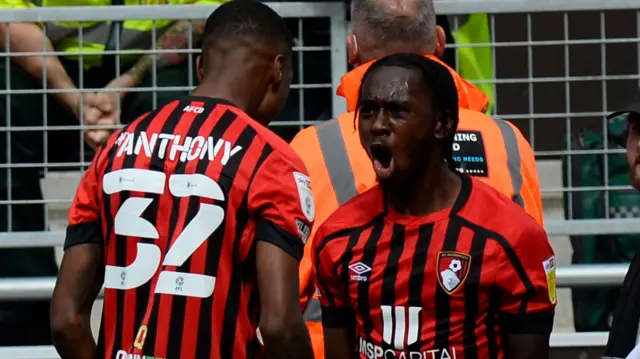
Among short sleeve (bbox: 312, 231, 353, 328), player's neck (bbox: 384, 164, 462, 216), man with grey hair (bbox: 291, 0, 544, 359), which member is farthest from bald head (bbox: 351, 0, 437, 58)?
short sleeve (bbox: 312, 231, 353, 328)

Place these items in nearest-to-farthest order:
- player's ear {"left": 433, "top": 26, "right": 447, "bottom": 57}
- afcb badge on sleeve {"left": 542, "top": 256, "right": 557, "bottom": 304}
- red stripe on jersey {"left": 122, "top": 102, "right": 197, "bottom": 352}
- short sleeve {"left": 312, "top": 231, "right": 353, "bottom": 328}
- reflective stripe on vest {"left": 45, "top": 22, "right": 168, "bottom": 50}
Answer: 1. red stripe on jersey {"left": 122, "top": 102, "right": 197, "bottom": 352}
2. afcb badge on sleeve {"left": 542, "top": 256, "right": 557, "bottom": 304}
3. short sleeve {"left": 312, "top": 231, "right": 353, "bottom": 328}
4. player's ear {"left": 433, "top": 26, "right": 447, "bottom": 57}
5. reflective stripe on vest {"left": 45, "top": 22, "right": 168, "bottom": 50}

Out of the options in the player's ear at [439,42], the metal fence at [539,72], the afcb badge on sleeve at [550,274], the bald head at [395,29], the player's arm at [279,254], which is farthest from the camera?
the metal fence at [539,72]

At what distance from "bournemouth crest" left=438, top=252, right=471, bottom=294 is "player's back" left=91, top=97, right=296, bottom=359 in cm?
52

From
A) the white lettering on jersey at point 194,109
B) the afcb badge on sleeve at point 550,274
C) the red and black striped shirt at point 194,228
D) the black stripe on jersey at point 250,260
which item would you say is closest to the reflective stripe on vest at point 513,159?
the afcb badge on sleeve at point 550,274

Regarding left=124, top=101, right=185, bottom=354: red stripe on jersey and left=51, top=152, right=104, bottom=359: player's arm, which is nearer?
left=124, top=101, right=185, bottom=354: red stripe on jersey

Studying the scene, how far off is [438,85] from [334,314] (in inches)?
28.3

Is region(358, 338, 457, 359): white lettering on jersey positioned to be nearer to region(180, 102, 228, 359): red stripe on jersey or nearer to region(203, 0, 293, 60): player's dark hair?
region(180, 102, 228, 359): red stripe on jersey

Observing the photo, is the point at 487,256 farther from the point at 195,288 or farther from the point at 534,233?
the point at 195,288

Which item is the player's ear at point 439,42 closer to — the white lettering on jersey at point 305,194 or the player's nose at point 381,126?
the player's nose at point 381,126

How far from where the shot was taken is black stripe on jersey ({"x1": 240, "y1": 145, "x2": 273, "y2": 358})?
3.68m

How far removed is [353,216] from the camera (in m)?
3.99

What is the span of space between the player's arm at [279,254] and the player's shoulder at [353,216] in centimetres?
24

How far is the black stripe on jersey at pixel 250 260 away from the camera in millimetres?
3680

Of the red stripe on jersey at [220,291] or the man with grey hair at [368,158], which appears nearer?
the red stripe on jersey at [220,291]
